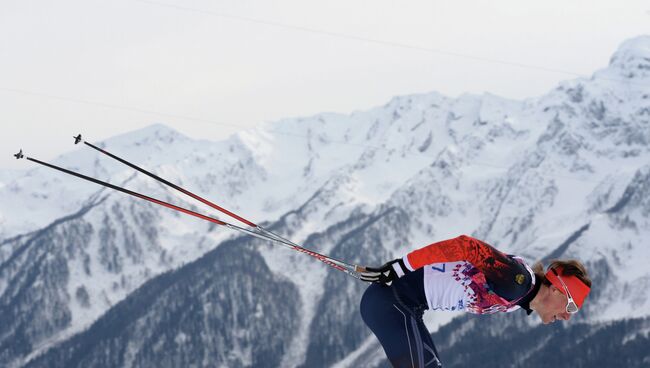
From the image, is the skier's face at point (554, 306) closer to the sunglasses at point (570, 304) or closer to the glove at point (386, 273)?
the sunglasses at point (570, 304)

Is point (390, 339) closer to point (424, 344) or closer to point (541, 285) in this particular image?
point (424, 344)

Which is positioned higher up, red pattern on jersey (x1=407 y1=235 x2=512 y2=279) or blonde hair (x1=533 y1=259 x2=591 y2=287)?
red pattern on jersey (x1=407 y1=235 x2=512 y2=279)

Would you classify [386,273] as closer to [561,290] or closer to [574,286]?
[561,290]

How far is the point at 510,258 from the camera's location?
1005 cm

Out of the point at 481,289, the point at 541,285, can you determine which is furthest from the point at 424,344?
the point at 541,285

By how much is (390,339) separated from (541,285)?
7.29 feet

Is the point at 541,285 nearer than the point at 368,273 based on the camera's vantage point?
Yes

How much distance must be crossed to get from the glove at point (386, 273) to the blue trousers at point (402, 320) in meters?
0.09

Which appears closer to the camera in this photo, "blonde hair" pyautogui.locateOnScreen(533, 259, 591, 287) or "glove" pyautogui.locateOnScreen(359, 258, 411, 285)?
Answer: "blonde hair" pyautogui.locateOnScreen(533, 259, 591, 287)

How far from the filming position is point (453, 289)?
34.4 feet

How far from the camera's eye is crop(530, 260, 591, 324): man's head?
32.5 feet

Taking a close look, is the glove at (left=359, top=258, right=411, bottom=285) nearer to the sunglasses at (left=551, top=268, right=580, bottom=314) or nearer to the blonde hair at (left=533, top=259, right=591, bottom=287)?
the blonde hair at (left=533, top=259, right=591, bottom=287)

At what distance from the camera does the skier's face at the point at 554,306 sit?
9953 millimetres

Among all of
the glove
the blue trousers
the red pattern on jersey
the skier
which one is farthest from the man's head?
the glove
